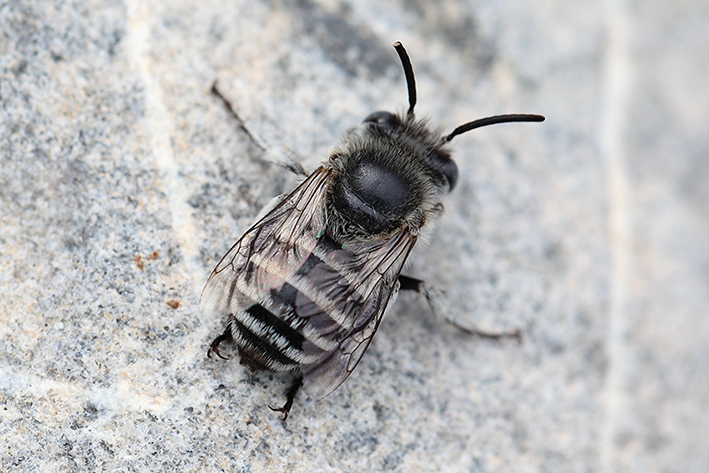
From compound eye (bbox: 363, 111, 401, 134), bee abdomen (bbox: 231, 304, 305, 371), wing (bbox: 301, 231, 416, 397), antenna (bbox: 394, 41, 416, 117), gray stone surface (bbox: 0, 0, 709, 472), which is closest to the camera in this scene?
bee abdomen (bbox: 231, 304, 305, 371)

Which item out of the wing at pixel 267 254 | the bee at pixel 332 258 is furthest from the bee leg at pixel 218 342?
the wing at pixel 267 254

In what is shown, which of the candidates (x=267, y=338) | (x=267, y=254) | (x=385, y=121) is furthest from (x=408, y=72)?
(x=267, y=338)

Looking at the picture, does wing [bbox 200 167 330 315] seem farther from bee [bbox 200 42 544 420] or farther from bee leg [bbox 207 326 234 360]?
bee leg [bbox 207 326 234 360]

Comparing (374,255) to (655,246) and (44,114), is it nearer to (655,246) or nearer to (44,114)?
(44,114)

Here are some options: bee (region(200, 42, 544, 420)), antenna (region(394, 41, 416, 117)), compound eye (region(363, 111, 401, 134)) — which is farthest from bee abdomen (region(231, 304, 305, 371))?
antenna (region(394, 41, 416, 117))

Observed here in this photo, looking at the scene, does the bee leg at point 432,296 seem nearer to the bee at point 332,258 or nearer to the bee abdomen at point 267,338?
the bee at point 332,258

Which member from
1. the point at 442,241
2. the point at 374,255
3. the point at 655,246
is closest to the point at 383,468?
the point at 374,255
